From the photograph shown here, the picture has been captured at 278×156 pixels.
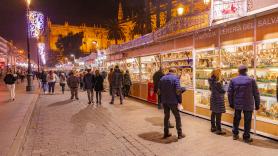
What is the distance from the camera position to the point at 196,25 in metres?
9.95

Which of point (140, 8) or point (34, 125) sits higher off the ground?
Result: point (140, 8)

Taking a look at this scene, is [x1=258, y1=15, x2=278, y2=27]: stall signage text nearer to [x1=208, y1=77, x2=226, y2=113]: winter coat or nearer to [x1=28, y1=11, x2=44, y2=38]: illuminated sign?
[x1=208, y1=77, x2=226, y2=113]: winter coat

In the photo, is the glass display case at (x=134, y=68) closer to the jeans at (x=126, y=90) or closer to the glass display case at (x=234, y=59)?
the jeans at (x=126, y=90)

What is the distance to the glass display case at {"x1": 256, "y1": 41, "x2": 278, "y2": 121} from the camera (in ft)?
24.4

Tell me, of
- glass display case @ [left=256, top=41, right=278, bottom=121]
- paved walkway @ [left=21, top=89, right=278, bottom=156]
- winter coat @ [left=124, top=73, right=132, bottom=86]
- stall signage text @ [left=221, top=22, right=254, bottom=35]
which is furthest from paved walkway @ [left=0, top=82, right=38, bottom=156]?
stall signage text @ [left=221, top=22, right=254, bottom=35]

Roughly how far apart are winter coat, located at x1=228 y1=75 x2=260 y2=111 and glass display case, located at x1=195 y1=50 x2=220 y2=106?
2.49m

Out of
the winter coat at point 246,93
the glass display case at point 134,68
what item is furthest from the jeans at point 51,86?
the winter coat at point 246,93

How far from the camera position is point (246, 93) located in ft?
23.1

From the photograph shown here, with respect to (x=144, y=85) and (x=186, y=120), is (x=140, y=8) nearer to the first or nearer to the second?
(x=144, y=85)

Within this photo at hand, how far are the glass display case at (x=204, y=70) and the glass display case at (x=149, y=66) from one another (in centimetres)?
395

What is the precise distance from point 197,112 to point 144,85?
5796 millimetres

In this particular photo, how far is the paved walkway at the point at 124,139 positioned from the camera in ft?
21.8

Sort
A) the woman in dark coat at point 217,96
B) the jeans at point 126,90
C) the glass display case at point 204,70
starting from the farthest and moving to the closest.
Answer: the jeans at point 126,90, the glass display case at point 204,70, the woman in dark coat at point 217,96

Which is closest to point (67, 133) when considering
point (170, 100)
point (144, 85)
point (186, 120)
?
point (170, 100)
